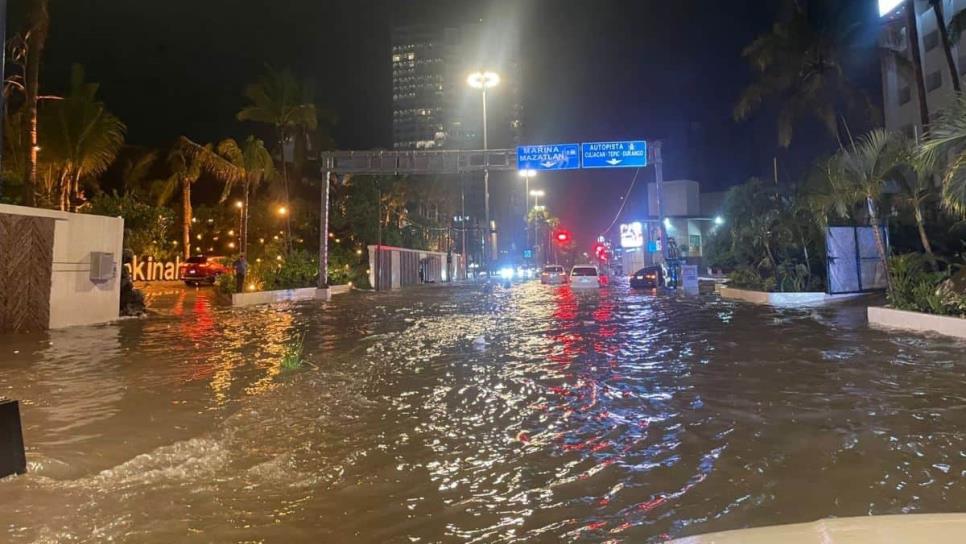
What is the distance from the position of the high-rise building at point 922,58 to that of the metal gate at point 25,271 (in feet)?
141

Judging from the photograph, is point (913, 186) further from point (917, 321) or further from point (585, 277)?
point (585, 277)

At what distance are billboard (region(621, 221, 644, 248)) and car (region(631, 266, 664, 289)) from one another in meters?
29.7

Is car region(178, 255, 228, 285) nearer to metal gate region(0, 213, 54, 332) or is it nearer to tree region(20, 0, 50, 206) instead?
tree region(20, 0, 50, 206)

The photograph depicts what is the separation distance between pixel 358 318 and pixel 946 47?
23.0m

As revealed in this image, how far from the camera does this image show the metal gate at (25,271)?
46.9ft

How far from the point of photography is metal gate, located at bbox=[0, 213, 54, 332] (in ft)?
46.9

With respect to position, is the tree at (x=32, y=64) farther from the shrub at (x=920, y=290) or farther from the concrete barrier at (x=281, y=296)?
the shrub at (x=920, y=290)

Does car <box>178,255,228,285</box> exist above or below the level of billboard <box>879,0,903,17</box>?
below

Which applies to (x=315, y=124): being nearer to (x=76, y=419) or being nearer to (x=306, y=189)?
(x=306, y=189)

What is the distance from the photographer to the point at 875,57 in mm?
31844

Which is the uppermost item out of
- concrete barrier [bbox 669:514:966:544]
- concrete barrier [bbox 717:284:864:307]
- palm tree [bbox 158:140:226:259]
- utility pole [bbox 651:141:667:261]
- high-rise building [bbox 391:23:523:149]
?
high-rise building [bbox 391:23:523:149]

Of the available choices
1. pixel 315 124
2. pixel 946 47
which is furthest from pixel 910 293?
pixel 315 124

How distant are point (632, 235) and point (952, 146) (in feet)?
189

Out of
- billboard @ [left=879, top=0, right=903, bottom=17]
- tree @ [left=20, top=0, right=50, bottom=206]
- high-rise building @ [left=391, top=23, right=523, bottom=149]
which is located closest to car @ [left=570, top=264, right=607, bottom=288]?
billboard @ [left=879, top=0, right=903, bottom=17]
